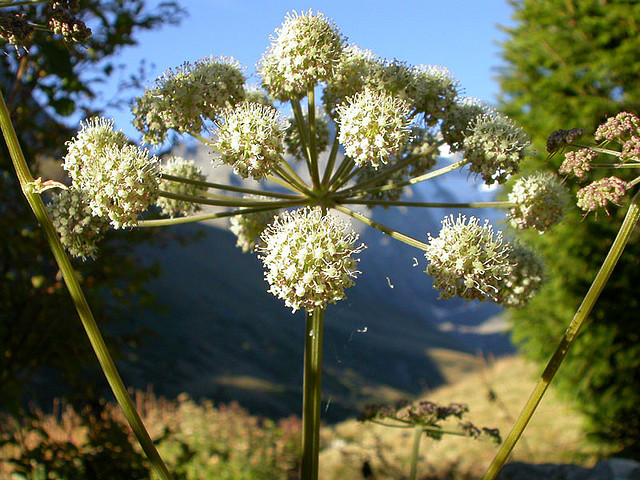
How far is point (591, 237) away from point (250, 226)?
4.80 m

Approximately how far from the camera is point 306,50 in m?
2.05

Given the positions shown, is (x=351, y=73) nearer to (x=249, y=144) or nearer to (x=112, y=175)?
(x=249, y=144)

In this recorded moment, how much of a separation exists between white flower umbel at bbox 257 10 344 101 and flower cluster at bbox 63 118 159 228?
0.63m

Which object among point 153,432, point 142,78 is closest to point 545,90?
point 142,78

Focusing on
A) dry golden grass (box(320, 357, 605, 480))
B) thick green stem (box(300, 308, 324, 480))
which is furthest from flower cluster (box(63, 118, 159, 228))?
dry golden grass (box(320, 357, 605, 480))

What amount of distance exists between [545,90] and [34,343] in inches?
228

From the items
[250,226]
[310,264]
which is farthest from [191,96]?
[310,264]

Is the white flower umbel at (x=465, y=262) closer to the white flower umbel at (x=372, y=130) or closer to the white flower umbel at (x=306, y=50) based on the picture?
the white flower umbel at (x=372, y=130)

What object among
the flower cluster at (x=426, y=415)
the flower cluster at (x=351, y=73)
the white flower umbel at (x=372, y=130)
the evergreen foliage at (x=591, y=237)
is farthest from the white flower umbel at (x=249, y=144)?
the evergreen foliage at (x=591, y=237)

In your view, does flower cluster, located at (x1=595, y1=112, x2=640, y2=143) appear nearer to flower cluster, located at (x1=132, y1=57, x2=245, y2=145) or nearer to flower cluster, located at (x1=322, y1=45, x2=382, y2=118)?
flower cluster, located at (x1=322, y1=45, x2=382, y2=118)

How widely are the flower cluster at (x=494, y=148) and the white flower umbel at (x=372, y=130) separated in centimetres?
35

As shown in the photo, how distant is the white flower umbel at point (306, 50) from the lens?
204 centimetres

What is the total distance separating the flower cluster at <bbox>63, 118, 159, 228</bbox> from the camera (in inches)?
66.9

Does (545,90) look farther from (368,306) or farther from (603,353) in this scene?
(368,306)
